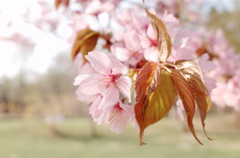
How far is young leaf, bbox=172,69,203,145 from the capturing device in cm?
32

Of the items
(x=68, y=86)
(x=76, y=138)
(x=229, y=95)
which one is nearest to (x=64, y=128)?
(x=76, y=138)

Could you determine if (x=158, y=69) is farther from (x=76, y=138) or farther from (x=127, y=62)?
(x=76, y=138)

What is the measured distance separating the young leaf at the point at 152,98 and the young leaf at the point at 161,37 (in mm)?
35

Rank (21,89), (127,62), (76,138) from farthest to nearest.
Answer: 1. (21,89)
2. (76,138)
3. (127,62)

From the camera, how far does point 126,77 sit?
1.16 ft

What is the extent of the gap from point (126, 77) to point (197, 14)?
3235 millimetres

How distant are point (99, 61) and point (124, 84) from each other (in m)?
0.05

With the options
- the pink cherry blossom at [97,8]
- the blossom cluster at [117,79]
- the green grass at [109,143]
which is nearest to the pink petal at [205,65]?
the blossom cluster at [117,79]

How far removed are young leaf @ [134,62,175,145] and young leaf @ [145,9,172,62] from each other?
0.12ft

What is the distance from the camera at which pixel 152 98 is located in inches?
13.0

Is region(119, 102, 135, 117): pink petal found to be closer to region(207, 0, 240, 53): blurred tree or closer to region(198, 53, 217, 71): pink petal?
region(198, 53, 217, 71): pink petal

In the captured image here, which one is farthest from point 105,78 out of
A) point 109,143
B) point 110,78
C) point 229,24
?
point 229,24

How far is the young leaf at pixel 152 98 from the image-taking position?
32cm

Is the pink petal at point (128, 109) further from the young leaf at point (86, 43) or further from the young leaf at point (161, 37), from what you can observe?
the young leaf at point (86, 43)
